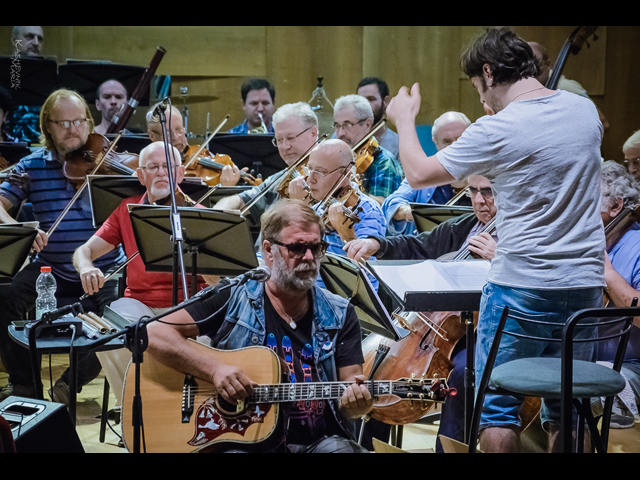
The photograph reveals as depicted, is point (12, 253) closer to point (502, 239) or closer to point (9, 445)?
point (9, 445)

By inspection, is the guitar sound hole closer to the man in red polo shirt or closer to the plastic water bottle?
the man in red polo shirt

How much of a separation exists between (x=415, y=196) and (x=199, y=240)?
1.34m

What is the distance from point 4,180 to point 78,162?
386 mm

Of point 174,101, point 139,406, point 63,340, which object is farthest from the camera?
point 174,101

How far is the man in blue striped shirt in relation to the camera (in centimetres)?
362

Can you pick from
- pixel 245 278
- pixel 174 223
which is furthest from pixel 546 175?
pixel 174 223

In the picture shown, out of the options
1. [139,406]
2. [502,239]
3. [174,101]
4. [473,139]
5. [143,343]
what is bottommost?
[139,406]

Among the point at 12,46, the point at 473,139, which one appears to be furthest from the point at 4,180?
the point at 473,139

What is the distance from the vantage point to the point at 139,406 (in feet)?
6.59

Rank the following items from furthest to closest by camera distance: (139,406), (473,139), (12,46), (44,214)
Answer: (12,46) → (44,214) → (139,406) → (473,139)

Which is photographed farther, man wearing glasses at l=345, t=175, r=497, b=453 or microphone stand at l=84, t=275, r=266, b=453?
man wearing glasses at l=345, t=175, r=497, b=453

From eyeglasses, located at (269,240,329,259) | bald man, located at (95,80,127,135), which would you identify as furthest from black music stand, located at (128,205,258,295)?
bald man, located at (95,80,127,135)

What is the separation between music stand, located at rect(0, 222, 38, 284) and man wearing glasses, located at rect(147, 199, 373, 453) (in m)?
1.01

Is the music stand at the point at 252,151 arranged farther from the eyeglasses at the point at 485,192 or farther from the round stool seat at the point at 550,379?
the round stool seat at the point at 550,379
